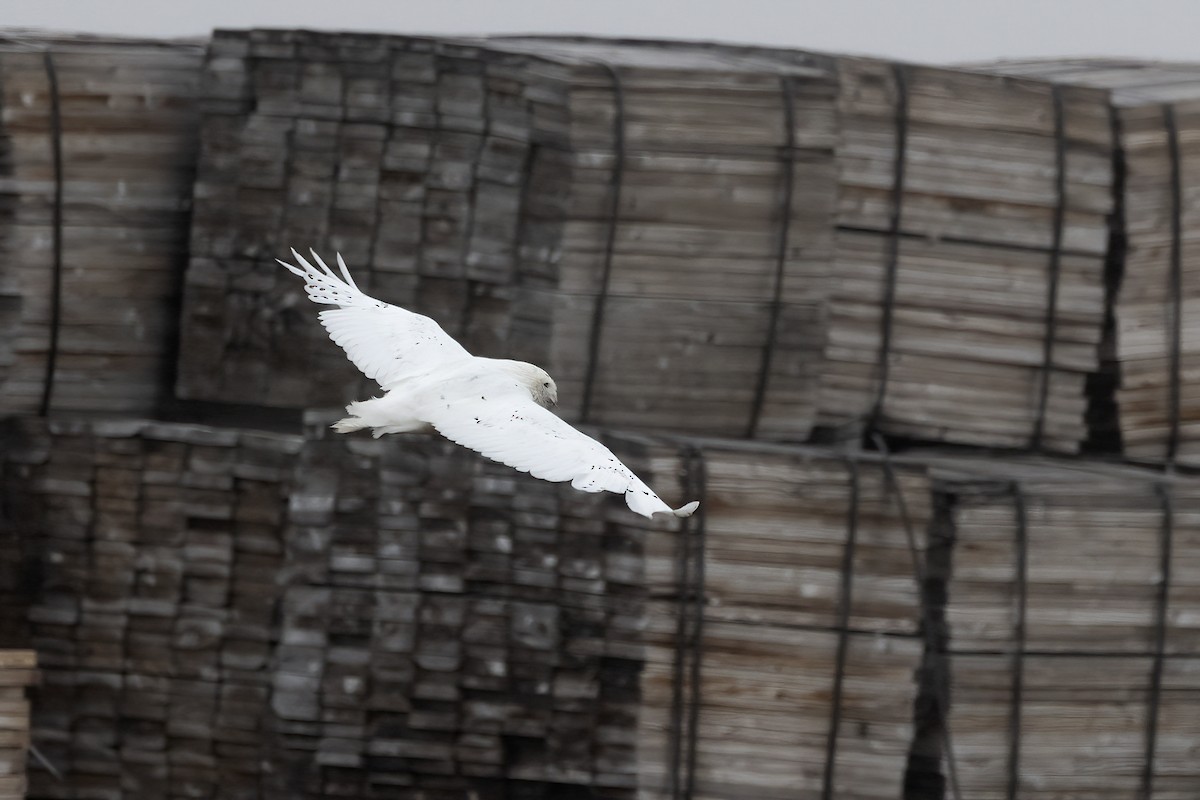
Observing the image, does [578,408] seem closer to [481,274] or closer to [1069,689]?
[481,274]

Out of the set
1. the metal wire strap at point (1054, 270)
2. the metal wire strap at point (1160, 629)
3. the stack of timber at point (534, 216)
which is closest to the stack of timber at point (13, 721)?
the stack of timber at point (534, 216)

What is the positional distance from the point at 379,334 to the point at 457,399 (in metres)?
0.68

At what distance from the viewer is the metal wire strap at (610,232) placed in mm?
7094

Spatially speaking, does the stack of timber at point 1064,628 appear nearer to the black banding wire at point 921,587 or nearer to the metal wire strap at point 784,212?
the black banding wire at point 921,587

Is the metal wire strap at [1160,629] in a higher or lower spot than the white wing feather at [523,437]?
lower

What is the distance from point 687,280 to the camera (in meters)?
7.18

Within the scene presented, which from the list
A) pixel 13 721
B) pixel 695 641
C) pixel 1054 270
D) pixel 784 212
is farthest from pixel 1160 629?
pixel 13 721

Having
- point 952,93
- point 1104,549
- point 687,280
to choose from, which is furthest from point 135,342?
point 1104,549

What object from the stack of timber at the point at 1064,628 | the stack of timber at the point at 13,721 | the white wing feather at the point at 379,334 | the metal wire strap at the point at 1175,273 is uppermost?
the metal wire strap at the point at 1175,273

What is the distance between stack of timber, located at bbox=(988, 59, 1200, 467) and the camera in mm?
7367

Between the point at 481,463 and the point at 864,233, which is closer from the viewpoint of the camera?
the point at 481,463

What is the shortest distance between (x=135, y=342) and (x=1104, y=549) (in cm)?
390

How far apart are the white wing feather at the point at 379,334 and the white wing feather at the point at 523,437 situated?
0.27 metres

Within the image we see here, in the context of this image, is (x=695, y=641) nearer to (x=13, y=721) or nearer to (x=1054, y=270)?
(x=1054, y=270)
